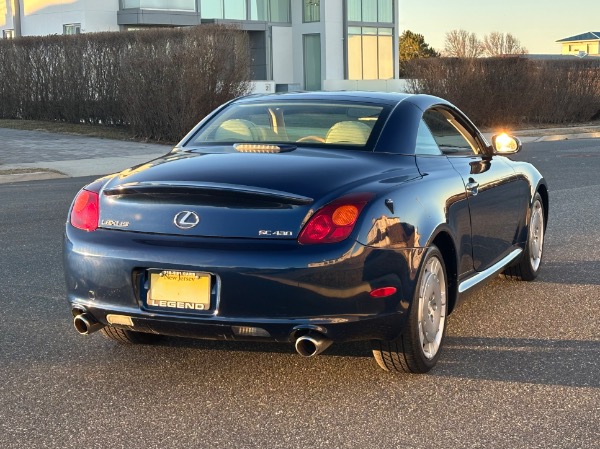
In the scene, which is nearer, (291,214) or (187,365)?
(291,214)

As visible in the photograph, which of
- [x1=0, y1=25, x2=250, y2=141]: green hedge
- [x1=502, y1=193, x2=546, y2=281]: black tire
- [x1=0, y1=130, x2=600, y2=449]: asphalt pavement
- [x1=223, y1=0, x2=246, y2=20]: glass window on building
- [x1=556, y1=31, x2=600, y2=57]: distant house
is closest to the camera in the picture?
[x1=0, y1=130, x2=600, y2=449]: asphalt pavement

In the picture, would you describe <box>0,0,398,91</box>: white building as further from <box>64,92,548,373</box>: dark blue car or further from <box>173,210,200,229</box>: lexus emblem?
<box>173,210,200,229</box>: lexus emblem

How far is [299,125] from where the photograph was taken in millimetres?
6270

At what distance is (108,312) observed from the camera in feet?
17.3

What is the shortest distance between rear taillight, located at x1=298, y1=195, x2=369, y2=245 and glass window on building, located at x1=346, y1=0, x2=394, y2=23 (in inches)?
1921

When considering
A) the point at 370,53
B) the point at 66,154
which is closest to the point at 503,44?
the point at 370,53

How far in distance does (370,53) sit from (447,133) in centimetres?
4871

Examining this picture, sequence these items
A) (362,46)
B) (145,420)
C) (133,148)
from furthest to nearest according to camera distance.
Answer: (362,46), (133,148), (145,420)

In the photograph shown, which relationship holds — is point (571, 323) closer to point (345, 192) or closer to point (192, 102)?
point (345, 192)

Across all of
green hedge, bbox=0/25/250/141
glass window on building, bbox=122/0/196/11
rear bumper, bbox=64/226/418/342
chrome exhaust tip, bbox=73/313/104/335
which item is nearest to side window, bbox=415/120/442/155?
rear bumper, bbox=64/226/418/342

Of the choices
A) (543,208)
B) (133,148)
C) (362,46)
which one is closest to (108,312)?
(543,208)

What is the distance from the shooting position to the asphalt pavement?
4586 millimetres

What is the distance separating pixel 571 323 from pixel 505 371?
1.29m

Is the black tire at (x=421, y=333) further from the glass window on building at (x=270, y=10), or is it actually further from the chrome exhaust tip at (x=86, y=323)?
the glass window on building at (x=270, y=10)
